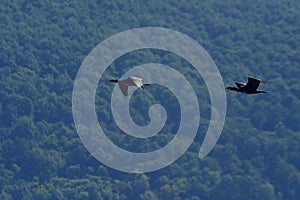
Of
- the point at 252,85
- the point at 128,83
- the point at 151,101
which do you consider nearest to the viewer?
the point at 252,85

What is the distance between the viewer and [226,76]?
422 ft

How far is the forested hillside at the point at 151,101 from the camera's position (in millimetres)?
114438

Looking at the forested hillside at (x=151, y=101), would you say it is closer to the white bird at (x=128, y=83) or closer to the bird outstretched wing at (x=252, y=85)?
the white bird at (x=128, y=83)

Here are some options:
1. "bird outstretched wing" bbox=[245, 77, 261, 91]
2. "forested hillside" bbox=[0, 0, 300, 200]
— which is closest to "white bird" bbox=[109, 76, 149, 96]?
"bird outstretched wing" bbox=[245, 77, 261, 91]

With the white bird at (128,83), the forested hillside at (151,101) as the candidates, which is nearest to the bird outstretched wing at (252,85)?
the white bird at (128,83)

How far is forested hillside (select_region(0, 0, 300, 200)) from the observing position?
11444 cm

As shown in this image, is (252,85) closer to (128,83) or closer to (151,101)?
(128,83)

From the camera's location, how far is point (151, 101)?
396ft

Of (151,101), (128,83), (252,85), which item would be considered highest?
(151,101)

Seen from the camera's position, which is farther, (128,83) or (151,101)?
(151,101)

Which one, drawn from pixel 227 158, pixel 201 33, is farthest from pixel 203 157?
pixel 201 33

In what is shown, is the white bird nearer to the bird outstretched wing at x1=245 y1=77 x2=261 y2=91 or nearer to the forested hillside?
the bird outstretched wing at x1=245 y1=77 x2=261 y2=91

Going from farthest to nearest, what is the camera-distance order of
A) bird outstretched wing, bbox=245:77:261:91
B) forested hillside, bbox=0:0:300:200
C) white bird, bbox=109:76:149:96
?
forested hillside, bbox=0:0:300:200 < white bird, bbox=109:76:149:96 < bird outstretched wing, bbox=245:77:261:91

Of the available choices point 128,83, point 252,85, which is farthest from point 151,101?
point 252,85
